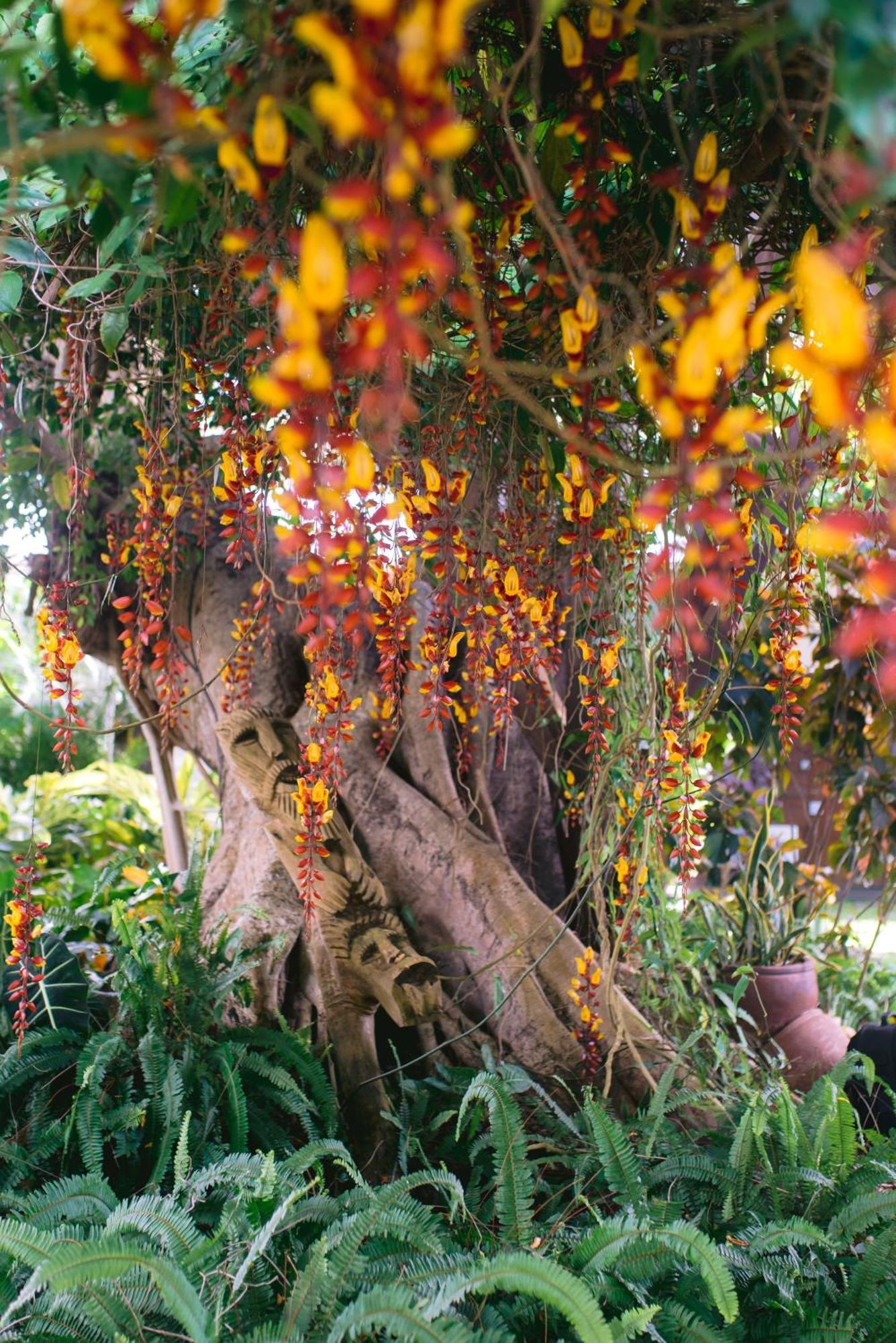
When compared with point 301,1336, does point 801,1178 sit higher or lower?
lower

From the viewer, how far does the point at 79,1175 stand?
1984mm

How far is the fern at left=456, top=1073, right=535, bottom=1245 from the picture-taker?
180 cm

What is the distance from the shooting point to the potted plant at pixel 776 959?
308cm

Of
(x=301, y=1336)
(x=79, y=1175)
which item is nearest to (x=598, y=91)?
(x=301, y=1336)

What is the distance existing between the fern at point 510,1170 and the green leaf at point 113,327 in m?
1.42

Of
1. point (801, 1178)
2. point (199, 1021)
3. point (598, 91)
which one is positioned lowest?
point (801, 1178)

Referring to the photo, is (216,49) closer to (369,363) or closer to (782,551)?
(369,363)

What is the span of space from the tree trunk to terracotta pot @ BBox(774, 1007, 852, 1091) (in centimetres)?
75

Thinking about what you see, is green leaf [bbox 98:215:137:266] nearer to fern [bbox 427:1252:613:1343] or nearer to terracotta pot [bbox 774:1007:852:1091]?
fern [bbox 427:1252:613:1343]

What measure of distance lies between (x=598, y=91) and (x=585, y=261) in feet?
0.61

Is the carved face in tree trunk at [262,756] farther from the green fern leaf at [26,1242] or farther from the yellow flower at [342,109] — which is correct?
the yellow flower at [342,109]

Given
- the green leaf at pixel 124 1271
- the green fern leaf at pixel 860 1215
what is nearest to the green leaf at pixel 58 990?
the green leaf at pixel 124 1271

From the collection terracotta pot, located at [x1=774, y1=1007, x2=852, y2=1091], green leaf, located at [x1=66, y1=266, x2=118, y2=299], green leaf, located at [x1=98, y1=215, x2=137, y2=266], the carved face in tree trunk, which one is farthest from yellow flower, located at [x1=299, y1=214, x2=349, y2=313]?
terracotta pot, located at [x1=774, y1=1007, x2=852, y2=1091]

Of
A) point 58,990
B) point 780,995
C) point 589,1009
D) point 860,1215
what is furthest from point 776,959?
point 58,990
